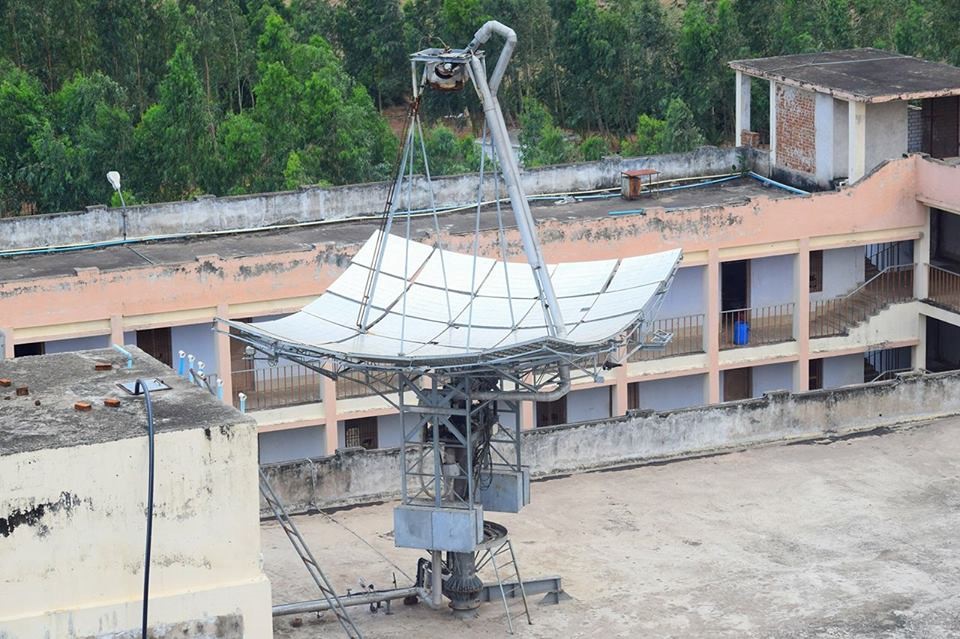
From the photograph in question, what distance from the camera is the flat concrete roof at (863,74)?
165 ft

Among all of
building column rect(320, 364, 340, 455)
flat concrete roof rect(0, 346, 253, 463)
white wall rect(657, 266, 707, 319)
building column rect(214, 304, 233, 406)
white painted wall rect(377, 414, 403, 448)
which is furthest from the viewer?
white wall rect(657, 266, 707, 319)

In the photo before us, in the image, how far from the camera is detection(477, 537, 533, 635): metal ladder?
3562cm

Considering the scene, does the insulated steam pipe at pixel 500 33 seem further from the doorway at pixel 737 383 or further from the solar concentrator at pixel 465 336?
the doorway at pixel 737 383

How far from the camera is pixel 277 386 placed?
155 feet

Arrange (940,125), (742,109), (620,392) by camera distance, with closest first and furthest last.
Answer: (620,392) < (940,125) < (742,109)

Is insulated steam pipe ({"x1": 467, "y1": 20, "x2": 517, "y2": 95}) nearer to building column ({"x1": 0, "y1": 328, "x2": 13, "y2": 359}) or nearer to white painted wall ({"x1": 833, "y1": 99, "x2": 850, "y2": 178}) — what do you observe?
building column ({"x1": 0, "y1": 328, "x2": 13, "y2": 359})

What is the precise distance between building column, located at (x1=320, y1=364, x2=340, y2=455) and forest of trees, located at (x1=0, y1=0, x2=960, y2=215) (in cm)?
1261

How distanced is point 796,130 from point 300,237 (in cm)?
1190

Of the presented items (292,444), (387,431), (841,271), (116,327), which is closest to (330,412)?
(292,444)

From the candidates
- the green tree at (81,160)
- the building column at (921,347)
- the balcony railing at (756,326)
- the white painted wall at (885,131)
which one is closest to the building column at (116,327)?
the balcony railing at (756,326)

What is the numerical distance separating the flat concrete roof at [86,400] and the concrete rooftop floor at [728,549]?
479 centimetres

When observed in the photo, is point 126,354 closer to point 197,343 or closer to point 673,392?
point 197,343

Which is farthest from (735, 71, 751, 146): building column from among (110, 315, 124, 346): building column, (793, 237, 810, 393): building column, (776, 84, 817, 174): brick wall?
(110, 315, 124, 346): building column

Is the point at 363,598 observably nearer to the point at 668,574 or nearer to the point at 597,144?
the point at 668,574
